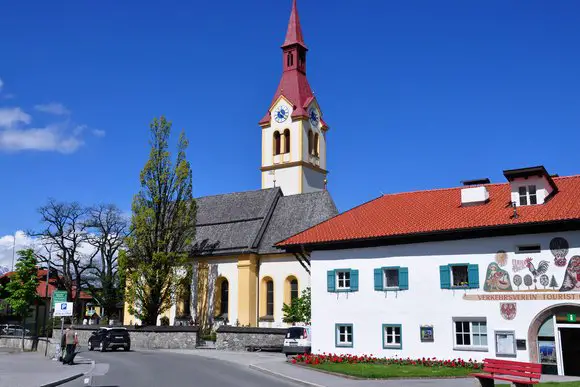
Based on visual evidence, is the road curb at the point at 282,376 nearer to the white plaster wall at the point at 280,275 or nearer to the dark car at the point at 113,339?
the dark car at the point at 113,339

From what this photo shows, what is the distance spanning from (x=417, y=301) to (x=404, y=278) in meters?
1.24

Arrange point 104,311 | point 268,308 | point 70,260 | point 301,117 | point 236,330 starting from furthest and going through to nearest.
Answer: point 104,311, point 70,260, point 301,117, point 268,308, point 236,330

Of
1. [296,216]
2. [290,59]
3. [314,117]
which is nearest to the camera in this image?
[296,216]

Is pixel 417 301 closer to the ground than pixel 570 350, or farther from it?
farther from it

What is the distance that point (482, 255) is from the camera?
26.3 metres

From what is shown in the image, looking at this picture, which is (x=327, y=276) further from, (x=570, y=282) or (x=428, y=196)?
(x=570, y=282)

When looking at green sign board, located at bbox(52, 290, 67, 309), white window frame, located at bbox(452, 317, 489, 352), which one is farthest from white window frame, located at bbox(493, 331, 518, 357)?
green sign board, located at bbox(52, 290, 67, 309)

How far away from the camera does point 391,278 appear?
28.7m

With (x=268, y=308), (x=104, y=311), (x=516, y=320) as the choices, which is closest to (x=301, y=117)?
(x=268, y=308)

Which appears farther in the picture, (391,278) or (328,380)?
(391,278)

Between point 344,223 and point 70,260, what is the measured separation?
145 ft

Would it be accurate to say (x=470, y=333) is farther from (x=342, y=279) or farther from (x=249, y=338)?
(x=249, y=338)

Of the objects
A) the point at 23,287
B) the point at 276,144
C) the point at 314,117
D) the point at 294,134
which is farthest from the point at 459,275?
the point at 314,117

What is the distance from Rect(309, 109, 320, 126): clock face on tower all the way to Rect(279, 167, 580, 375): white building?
105 feet
